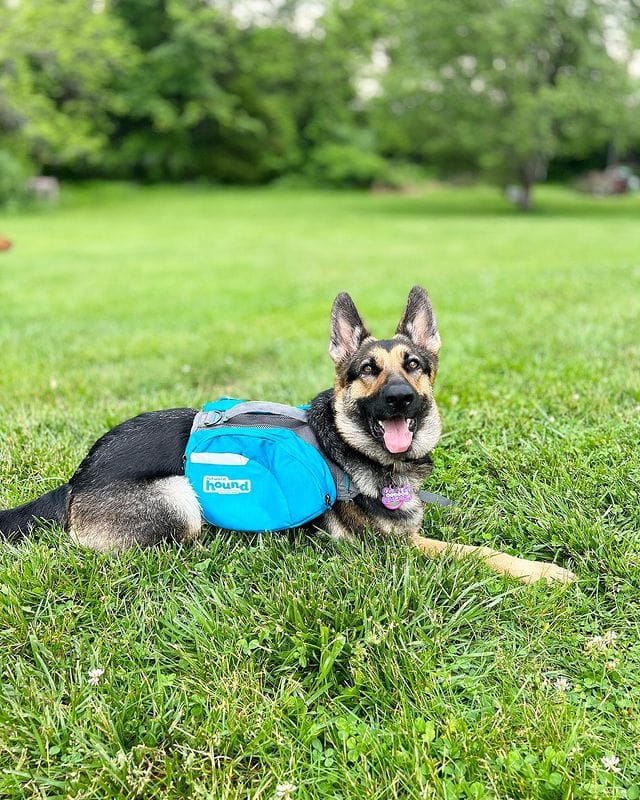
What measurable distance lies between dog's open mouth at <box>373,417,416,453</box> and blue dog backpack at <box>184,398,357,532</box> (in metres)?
0.28

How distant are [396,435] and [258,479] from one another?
66 cm

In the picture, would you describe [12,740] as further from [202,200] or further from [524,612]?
[202,200]

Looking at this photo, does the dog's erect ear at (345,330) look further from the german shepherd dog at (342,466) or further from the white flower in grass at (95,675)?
the white flower in grass at (95,675)

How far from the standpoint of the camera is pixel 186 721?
196 centimetres

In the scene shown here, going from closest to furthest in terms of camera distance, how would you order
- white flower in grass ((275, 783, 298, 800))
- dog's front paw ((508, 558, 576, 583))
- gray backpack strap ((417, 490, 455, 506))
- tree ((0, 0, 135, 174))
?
white flower in grass ((275, 783, 298, 800)), dog's front paw ((508, 558, 576, 583)), gray backpack strap ((417, 490, 455, 506)), tree ((0, 0, 135, 174))

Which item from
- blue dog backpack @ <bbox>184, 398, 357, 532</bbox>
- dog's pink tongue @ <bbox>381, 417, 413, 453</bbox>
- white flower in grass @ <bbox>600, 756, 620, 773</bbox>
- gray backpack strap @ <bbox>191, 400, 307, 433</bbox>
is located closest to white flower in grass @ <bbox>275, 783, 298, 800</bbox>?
white flower in grass @ <bbox>600, 756, 620, 773</bbox>

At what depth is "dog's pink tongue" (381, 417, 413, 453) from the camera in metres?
2.75

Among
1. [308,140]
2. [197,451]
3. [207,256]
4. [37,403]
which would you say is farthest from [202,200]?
[197,451]

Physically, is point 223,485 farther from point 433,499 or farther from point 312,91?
point 312,91

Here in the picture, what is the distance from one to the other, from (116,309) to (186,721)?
674cm

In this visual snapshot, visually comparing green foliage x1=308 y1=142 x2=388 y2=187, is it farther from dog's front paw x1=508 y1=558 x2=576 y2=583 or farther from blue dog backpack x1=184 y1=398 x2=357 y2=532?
dog's front paw x1=508 y1=558 x2=576 y2=583

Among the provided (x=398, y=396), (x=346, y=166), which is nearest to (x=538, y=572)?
(x=398, y=396)

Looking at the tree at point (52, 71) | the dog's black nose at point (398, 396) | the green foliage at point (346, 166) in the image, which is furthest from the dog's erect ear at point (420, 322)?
the green foliage at point (346, 166)

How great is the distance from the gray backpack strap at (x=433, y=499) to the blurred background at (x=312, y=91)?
22.6 metres
